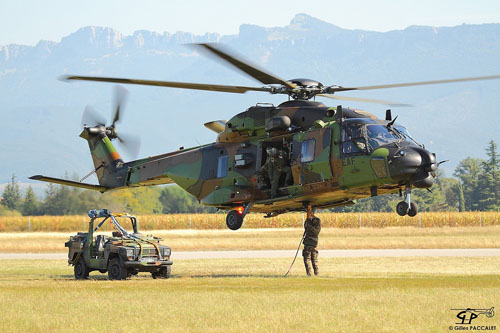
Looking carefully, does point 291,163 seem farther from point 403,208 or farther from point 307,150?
point 403,208

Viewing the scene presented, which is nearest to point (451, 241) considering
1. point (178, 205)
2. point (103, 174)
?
point (103, 174)

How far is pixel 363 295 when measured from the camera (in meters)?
20.0

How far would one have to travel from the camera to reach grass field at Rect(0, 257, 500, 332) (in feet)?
53.2

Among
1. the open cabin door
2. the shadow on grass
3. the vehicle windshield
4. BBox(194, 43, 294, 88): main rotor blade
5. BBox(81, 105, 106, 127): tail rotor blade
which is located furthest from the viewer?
BBox(81, 105, 106, 127): tail rotor blade

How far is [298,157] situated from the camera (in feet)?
83.3

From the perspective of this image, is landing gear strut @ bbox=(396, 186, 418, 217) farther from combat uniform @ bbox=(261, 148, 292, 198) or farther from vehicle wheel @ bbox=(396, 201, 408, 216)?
combat uniform @ bbox=(261, 148, 292, 198)

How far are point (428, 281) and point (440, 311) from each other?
6558mm

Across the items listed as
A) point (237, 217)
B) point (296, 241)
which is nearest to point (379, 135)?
point (237, 217)

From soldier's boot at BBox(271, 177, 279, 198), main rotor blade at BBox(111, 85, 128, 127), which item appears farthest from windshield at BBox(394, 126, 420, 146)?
main rotor blade at BBox(111, 85, 128, 127)

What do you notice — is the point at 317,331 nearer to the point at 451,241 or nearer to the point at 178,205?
the point at 451,241

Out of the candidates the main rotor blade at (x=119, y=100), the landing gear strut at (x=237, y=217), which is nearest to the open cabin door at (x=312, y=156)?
the landing gear strut at (x=237, y=217)

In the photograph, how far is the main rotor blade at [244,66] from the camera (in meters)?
20.4

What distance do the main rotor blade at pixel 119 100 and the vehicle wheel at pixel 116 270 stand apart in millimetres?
9320

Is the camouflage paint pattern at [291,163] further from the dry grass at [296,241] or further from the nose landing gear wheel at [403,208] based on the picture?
the dry grass at [296,241]
